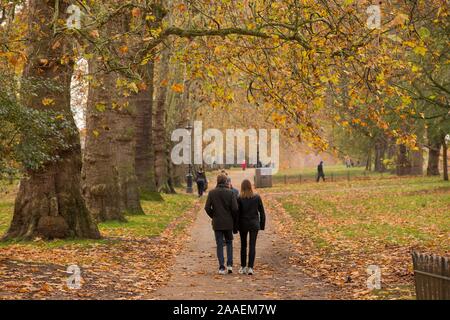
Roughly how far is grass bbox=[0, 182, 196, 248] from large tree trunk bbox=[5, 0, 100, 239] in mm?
387

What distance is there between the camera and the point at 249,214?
1402 cm

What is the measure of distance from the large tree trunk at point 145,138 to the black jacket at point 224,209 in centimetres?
1562

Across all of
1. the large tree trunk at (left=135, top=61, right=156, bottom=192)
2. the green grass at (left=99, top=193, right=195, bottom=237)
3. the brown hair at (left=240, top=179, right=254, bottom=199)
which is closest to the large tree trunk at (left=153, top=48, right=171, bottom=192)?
the green grass at (left=99, top=193, right=195, bottom=237)

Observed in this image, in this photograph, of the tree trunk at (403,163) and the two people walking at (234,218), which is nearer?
the two people walking at (234,218)

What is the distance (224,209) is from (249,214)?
48 centimetres

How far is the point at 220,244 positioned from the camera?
14.1 m

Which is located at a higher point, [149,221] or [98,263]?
[149,221]

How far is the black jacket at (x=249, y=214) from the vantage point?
14.0m

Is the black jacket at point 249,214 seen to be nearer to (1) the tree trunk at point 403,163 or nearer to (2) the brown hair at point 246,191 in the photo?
(2) the brown hair at point 246,191

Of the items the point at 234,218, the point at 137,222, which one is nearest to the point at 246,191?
the point at 234,218

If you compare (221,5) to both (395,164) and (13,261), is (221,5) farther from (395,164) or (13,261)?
(395,164)

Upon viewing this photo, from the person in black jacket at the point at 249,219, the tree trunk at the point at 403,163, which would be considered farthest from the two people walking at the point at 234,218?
the tree trunk at the point at 403,163

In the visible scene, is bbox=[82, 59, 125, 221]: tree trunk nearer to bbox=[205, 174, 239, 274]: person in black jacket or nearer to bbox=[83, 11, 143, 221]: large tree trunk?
bbox=[83, 11, 143, 221]: large tree trunk

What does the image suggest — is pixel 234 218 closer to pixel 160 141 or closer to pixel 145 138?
pixel 145 138
